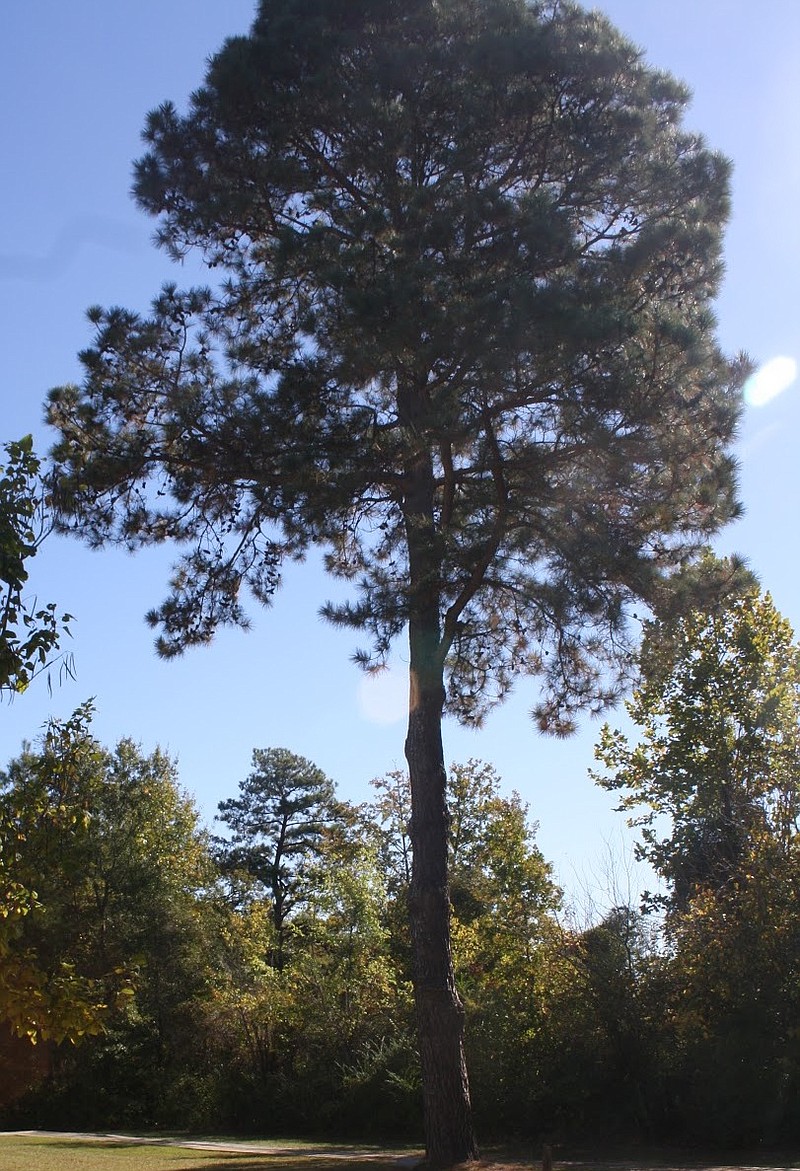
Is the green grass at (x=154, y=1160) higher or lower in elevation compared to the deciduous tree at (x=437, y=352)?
lower

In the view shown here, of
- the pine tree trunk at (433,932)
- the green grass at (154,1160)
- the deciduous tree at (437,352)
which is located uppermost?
the deciduous tree at (437,352)

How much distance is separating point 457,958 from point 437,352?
13899mm

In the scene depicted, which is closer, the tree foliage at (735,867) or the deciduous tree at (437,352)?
the deciduous tree at (437,352)

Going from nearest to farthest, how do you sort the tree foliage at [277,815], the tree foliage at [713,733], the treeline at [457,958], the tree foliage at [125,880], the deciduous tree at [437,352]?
the deciduous tree at [437,352]
the treeline at [457,958]
the tree foliage at [713,733]
the tree foliage at [125,880]
the tree foliage at [277,815]

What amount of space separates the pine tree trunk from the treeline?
273cm

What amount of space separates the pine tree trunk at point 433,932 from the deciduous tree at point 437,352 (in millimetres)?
29

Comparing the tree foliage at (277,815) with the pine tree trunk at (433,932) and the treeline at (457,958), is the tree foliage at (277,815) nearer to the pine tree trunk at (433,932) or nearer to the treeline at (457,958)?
the treeline at (457,958)

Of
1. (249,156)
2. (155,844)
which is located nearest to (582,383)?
(249,156)

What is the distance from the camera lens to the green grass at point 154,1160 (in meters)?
12.5

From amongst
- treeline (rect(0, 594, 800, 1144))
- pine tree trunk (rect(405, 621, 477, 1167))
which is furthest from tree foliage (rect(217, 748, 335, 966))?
pine tree trunk (rect(405, 621, 477, 1167))

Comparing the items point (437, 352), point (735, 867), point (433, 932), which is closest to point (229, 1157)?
point (433, 932)

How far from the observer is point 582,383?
1084 cm

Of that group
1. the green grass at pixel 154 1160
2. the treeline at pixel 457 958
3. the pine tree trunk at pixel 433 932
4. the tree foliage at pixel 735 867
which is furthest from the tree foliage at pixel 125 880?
the tree foliage at pixel 735 867

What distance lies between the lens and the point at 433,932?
1130cm
